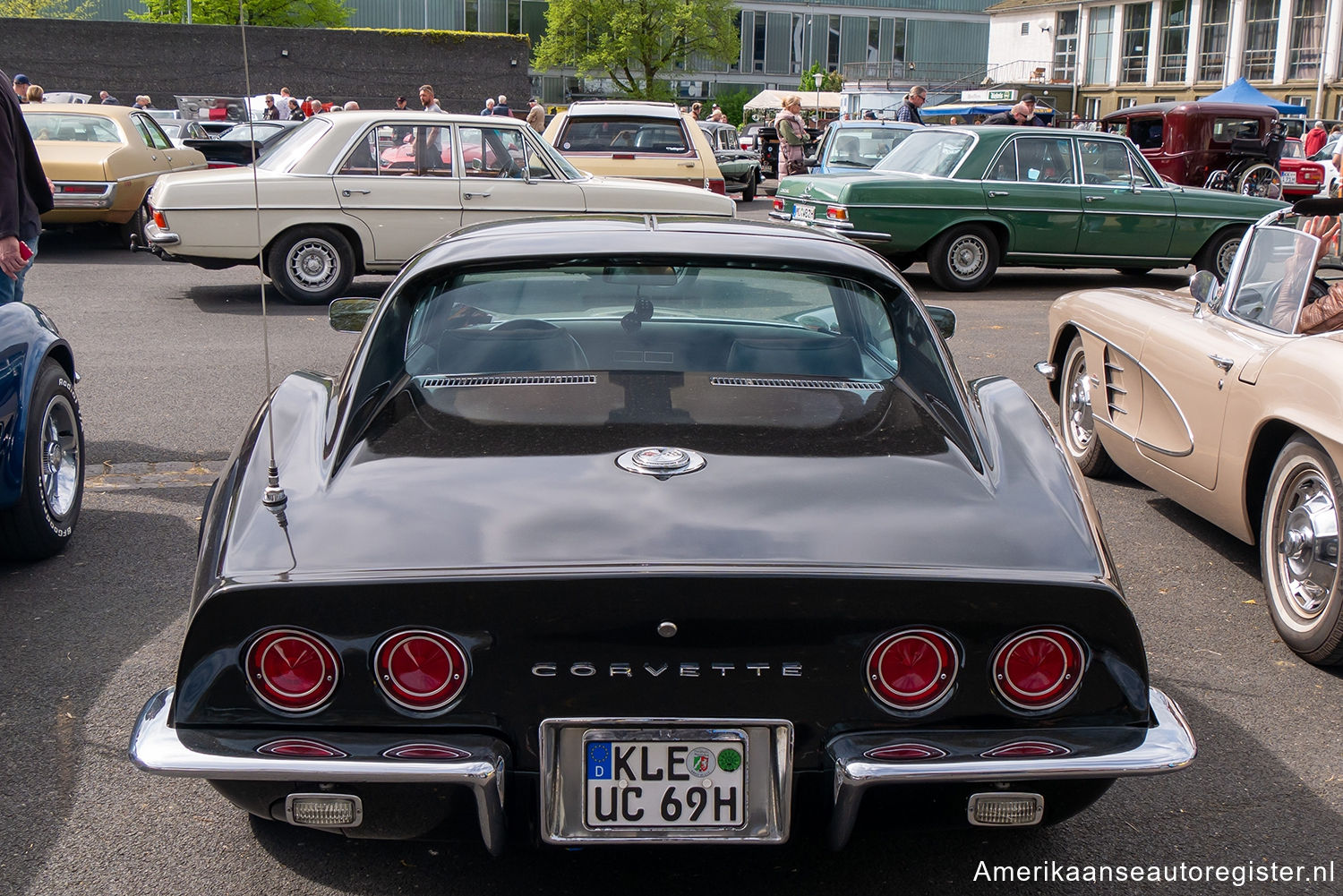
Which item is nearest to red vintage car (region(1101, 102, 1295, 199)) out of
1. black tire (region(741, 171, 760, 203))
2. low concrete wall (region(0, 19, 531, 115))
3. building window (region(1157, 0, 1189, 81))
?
black tire (region(741, 171, 760, 203))

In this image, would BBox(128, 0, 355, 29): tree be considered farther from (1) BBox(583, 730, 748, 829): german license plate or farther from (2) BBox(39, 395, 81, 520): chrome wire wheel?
(1) BBox(583, 730, 748, 829): german license plate

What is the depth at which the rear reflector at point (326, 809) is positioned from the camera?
2244 millimetres

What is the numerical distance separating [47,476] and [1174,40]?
211 ft

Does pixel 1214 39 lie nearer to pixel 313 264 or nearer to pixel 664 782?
pixel 313 264

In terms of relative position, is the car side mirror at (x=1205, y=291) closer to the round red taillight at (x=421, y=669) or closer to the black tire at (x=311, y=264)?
the round red taillight at (x=421, y=669)

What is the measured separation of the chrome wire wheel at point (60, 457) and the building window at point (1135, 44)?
6468 cm

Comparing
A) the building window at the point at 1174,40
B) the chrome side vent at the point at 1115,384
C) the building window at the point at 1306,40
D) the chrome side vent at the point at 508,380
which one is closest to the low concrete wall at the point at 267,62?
the building window at the point at 1306,40

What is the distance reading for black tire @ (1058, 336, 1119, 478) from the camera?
5777 mm

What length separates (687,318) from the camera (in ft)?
11.7

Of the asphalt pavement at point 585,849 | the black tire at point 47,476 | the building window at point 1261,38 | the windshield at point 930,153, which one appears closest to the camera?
the asphalt pavement at point 585,849

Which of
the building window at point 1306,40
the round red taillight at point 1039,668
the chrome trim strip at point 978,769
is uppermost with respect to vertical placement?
the building window at point 1306,40

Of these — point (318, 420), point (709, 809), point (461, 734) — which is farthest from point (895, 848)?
point (318, 420)

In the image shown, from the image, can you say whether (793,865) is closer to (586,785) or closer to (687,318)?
(586,785)

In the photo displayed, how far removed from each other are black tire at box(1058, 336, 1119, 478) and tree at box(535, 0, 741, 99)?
5336cm
